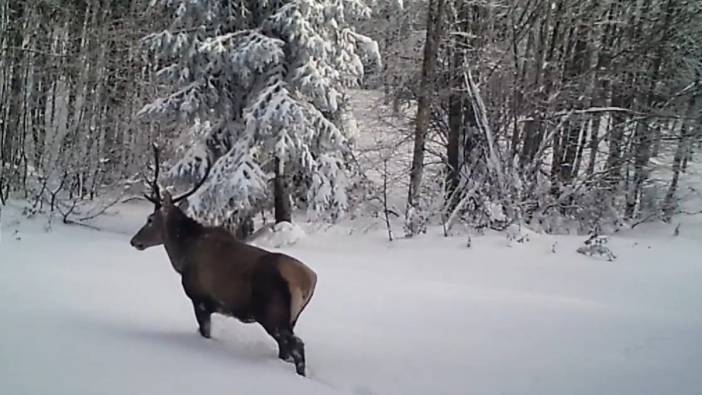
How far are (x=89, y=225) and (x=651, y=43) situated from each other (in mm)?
13613

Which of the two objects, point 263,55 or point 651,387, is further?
point 263,55

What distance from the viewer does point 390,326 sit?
643cm

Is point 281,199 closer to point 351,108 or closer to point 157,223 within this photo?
point 351,108

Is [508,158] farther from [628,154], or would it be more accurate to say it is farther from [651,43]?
[651,43]

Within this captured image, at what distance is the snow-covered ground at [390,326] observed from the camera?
4.12 m

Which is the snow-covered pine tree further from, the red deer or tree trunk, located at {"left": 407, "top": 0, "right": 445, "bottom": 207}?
the red deer

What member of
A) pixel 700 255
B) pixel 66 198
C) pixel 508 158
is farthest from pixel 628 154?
pixel 66 198

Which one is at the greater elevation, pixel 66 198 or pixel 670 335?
pixel 670 335

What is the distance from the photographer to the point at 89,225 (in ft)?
44.0

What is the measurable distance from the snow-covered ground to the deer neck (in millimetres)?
626

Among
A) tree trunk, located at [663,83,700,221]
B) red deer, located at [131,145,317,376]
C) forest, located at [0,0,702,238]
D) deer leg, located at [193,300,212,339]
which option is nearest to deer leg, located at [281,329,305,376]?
red deer, located at [131,145,317,376]

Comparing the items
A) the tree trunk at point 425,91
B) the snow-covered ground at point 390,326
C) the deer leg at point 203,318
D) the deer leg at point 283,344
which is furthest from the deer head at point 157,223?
the tree trunk at point 425,91

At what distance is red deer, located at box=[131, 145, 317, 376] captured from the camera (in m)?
A: 4.73

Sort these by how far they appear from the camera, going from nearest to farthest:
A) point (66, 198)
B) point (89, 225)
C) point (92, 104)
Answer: point (89, 225)
point (66, 198)
point (92, 104)
